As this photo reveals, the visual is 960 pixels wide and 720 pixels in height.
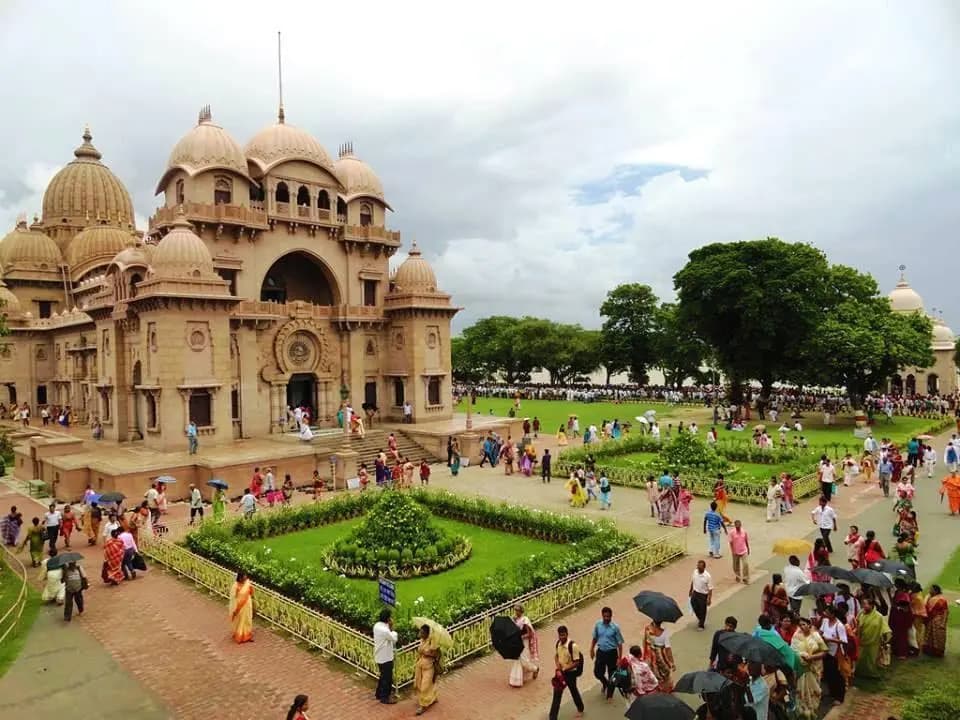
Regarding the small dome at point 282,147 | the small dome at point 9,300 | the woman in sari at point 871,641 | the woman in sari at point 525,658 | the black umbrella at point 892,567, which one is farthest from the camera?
the small dome at point 9,300

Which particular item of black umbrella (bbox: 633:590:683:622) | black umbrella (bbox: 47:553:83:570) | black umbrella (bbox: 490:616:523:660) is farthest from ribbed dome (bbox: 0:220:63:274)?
black umbrella (bbox: 633:590:683:622)

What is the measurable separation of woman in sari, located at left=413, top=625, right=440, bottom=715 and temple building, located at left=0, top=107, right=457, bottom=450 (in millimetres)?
22012

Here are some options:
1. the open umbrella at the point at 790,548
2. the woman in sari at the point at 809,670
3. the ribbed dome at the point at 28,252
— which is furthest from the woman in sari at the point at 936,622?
the ribbed dome at the point at 28,252

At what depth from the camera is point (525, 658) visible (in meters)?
10.9

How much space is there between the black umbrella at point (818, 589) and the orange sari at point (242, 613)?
9670 mm

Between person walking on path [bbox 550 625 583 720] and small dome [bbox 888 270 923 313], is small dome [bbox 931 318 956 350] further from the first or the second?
person walking on path [bbox 550 625 583 720]

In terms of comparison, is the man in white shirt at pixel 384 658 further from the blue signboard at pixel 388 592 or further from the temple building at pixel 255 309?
the temple building at pixel 255 309

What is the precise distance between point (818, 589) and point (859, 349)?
112 ft

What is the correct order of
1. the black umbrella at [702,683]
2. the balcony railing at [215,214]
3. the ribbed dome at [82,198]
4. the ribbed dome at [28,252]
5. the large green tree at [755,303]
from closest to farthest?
the black umbrella at [702,683], the balcony railing at [215,214], the large green tree at [755,303], the ribbed dome at [28,252], the ribbed dome at [82,198]

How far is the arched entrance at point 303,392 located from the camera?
36938 mm

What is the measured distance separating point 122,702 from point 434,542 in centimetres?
771

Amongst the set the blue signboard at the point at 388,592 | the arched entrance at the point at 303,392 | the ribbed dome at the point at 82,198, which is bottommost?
the blue signboard at the point at 388,592

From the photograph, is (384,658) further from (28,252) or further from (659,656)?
(28,252)

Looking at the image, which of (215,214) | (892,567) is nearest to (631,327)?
(215,214)
